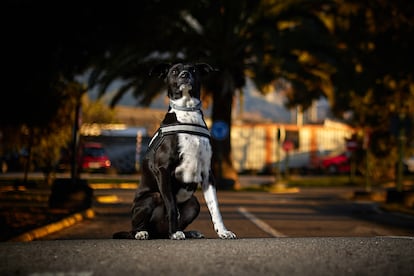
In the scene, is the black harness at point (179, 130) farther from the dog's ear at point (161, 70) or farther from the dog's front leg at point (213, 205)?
the dog's ear at point (161, 70)

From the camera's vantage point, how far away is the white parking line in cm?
1188

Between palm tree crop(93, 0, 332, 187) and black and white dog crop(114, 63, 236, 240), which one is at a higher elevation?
palm tree crop(93, 0, 332, 187)

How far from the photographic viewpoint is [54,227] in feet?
40.1

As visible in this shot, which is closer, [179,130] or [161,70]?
[179,130]

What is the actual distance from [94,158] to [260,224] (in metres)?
33.3

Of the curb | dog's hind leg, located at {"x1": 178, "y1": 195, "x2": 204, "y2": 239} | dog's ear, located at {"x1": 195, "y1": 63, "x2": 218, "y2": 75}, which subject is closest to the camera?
dog's hind leg, located at {"x1": 178, "y1": 195, "x2": 204, "y2": 239}

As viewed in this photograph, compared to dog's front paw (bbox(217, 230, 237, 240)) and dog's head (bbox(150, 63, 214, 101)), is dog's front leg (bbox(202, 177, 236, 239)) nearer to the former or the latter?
dog's front paw (bbox(217, 230, 237, 240))

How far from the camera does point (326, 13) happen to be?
3092 centimetres

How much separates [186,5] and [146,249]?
19.7m

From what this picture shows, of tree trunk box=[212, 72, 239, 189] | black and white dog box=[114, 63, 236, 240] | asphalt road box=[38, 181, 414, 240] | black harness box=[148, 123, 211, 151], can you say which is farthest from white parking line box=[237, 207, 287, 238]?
tree trunk box=[212, 72, 239, 189]

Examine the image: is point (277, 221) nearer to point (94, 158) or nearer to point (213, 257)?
point (213, 257)

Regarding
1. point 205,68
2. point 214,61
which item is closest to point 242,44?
point 214,61

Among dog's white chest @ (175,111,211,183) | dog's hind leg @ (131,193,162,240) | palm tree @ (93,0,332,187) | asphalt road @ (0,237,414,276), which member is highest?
palm tree @ (93,0,332,187)

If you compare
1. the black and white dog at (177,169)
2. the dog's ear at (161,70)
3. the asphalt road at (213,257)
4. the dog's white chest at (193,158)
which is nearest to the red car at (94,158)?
the dog's ear at (161,70)
